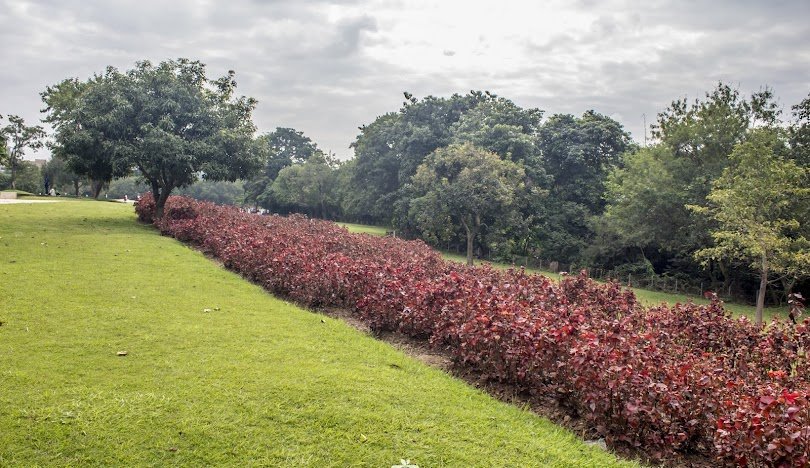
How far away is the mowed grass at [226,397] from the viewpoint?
10.7 feet

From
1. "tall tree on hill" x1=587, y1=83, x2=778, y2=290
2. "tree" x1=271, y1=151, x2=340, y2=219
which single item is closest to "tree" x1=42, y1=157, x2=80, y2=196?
"tree" x1=271, y1=151, x2=340, y2=219

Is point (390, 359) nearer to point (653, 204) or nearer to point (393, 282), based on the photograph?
point (393, 282)

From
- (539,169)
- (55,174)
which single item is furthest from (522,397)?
(55,174)

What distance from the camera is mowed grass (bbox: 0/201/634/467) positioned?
3.27 metres

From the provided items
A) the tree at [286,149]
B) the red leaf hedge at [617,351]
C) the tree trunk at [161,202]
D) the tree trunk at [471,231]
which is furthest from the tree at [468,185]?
the tree at [286,149]

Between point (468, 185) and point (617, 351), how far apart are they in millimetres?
18665

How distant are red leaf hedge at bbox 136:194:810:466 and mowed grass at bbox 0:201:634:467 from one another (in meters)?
0.41

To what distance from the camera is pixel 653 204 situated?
2000 centimetres

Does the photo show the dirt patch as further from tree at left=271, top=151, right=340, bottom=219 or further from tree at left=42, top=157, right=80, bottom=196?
tree at left=42, top=157, right=80, bottom=196

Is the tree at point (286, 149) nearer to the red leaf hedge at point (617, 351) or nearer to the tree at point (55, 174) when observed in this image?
the tree at point (55, 174)

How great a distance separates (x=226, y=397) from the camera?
12.8 ft

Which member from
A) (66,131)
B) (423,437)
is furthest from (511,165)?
(423,437)

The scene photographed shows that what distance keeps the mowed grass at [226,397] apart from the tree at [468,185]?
16.4m

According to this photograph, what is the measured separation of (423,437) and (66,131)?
59.3 feet
